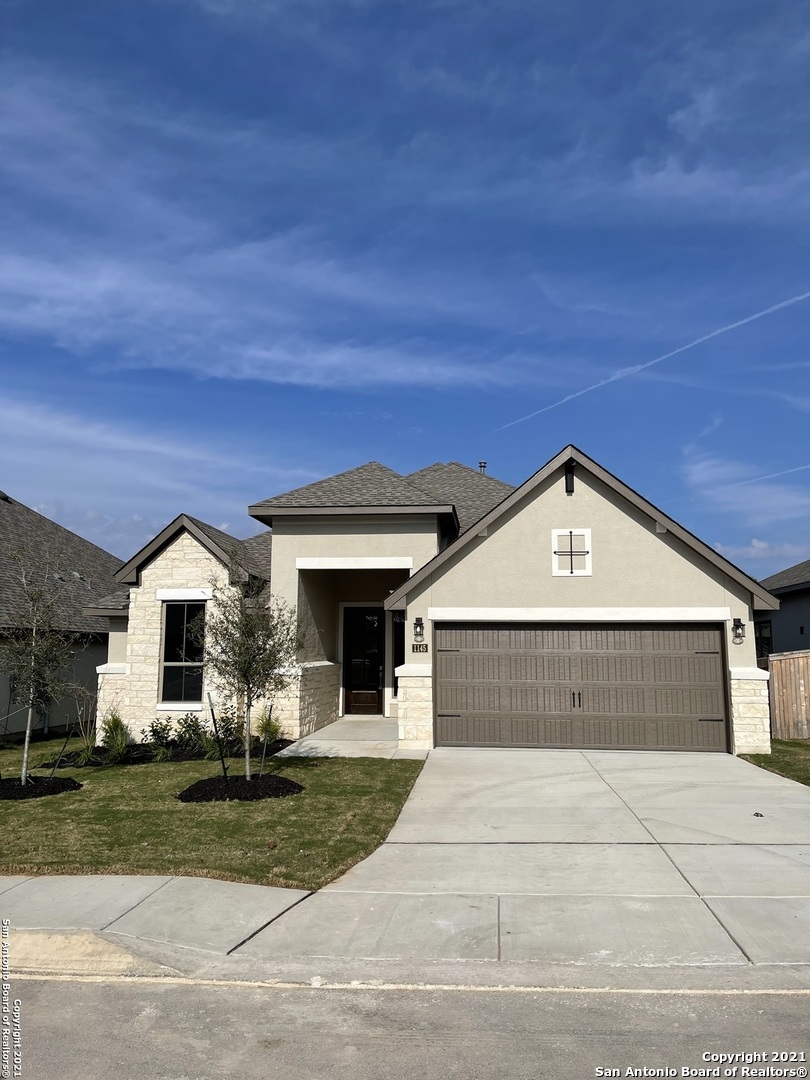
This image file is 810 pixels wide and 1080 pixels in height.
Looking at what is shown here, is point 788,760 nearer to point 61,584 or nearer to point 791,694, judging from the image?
point 791,694

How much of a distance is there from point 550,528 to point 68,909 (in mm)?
11250

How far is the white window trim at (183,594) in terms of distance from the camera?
17109 millimetres

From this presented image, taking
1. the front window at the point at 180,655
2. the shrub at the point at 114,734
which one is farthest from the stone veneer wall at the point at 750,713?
the shrub at the point at 114,734

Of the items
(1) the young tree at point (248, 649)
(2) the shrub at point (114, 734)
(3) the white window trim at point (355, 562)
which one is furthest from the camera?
(3) the white window trim at point (355, 562)

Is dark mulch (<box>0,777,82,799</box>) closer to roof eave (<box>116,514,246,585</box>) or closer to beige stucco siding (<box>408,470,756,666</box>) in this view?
roof eave (<box>116,514,246,585</box>)

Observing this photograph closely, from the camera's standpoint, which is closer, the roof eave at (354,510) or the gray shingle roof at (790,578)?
the roof eave at (354,510)

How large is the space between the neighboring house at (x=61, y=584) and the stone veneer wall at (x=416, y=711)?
27.6ft

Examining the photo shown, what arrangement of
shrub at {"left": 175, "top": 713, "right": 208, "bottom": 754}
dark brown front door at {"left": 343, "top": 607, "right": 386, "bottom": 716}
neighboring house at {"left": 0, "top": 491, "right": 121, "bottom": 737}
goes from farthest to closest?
dark brown front door at {"left": 343, "top": 607, "right": 386, "bottom": 716}, neighboring house at {"left": 0, "top": 491, "right": 121, "bottom": 737}, shrub at {"left": 175, "top": 713, "right": 208, "bottom": 754}

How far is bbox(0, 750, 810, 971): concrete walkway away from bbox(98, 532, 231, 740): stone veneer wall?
8541 mm

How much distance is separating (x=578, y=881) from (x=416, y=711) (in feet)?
27.2

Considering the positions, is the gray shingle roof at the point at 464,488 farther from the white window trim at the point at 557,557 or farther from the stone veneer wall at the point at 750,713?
the stone veneer wall at the point at 750,713

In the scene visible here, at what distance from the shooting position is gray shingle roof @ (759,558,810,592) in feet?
75.8

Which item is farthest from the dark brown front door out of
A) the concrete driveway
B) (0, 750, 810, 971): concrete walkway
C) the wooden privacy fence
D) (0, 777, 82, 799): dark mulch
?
(0, 750, 810, 971): concrete walkway

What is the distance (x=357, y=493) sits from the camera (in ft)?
58.9
